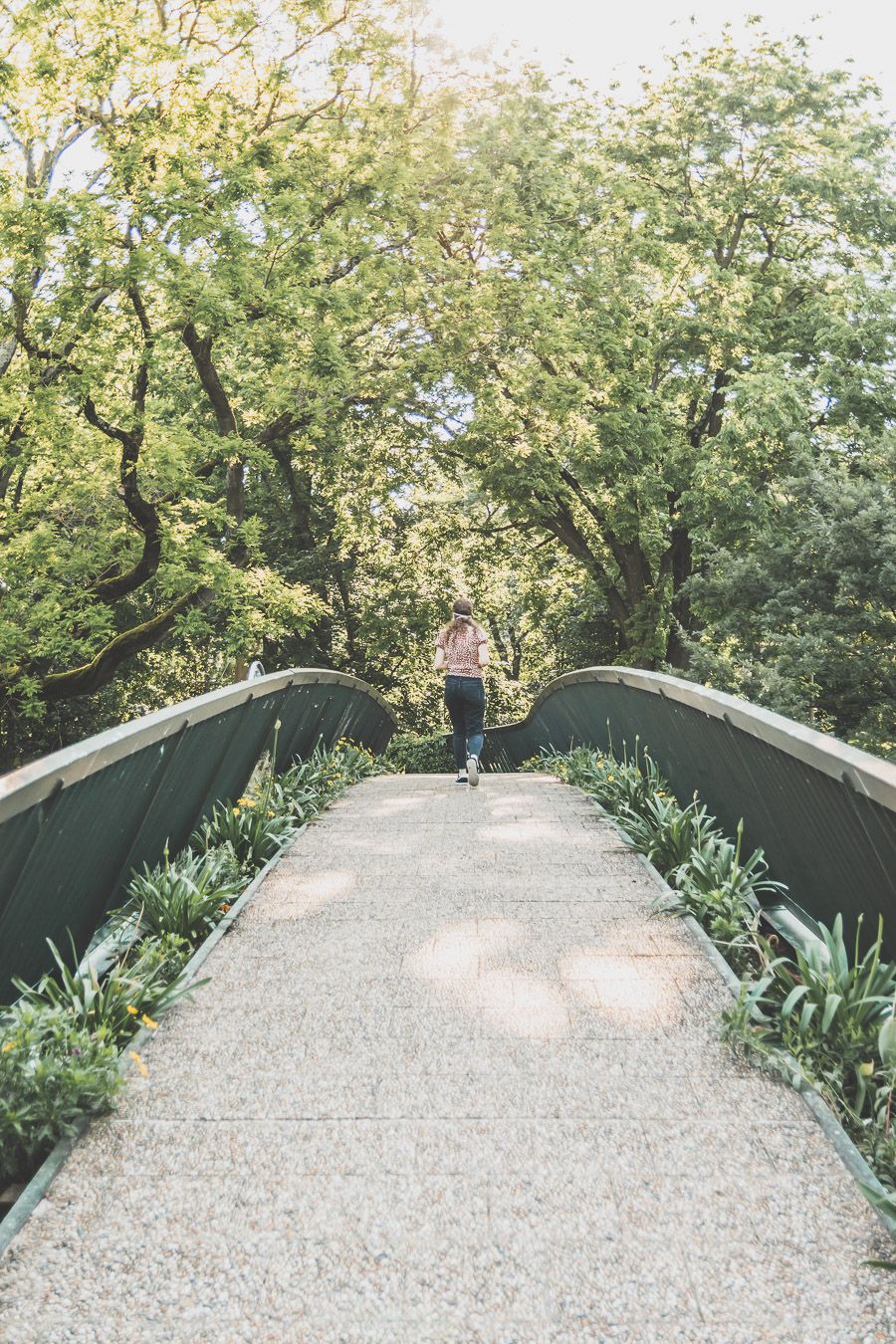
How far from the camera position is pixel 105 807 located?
399 cm

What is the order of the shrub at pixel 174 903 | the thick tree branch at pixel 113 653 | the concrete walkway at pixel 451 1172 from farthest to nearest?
the thick tree branch at pixel 113 653 < the shrub at pixel 174 903 < the concrete walkway at pixel 451 1172

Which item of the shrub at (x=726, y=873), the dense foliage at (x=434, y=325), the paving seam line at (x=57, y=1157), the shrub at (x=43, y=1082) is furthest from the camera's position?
the dense foliage at (x=434, y=325)

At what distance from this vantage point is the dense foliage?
12.8 meters

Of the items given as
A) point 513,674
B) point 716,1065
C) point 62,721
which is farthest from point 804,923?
point 513,674

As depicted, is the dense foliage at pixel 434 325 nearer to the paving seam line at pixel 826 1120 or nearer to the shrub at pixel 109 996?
the paving seam line at pixel 826 1120

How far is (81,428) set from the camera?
48.2 ft

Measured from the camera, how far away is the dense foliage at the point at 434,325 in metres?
12.8

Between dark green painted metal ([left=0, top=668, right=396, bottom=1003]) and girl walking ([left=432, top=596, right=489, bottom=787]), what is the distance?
10.1ft

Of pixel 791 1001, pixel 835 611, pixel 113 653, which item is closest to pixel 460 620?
pixel 835 611

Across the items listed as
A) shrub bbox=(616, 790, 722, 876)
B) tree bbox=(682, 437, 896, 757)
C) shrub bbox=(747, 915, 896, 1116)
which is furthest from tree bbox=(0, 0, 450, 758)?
shrub bbox=(747, 915, 896, 1116)

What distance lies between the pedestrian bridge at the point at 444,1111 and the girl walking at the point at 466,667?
4.20m

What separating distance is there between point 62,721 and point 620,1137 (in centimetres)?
2264

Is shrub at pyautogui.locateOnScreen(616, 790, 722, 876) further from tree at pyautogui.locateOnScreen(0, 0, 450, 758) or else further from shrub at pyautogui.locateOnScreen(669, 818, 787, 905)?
tree at pyautogui.locateOnScreen(0, 0, 450, 758)

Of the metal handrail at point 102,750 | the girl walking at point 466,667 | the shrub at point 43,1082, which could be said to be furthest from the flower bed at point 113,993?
the girl walking at point 466,667
